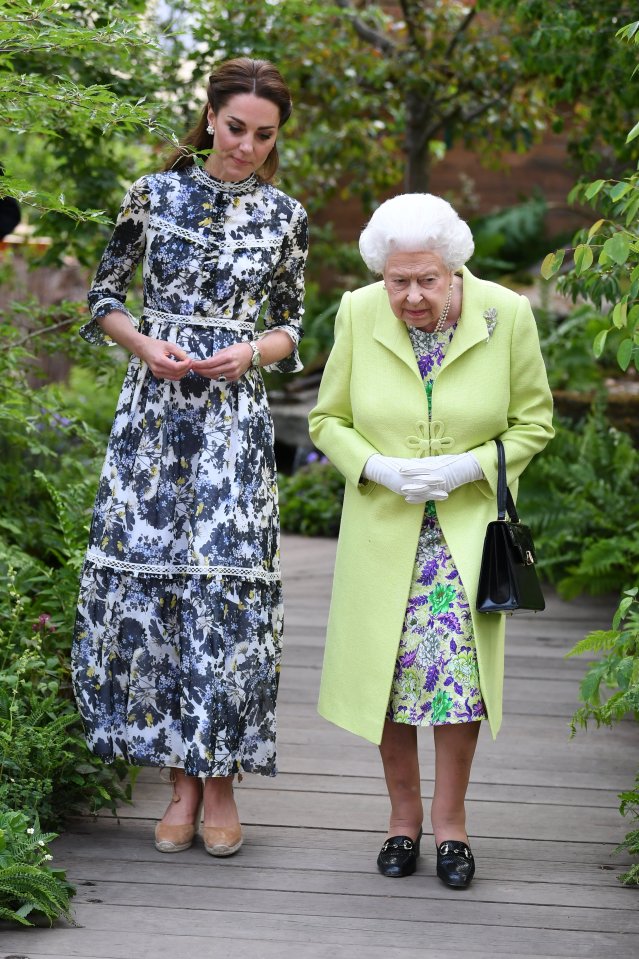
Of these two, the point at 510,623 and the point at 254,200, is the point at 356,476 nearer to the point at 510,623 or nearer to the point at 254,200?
the point at 254,200

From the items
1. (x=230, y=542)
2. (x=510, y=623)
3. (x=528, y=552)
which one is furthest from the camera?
(x=510, y=623)

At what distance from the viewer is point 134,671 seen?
11.4ft

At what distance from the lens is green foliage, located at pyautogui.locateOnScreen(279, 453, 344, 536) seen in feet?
27.8

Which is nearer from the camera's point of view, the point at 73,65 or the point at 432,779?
the point at 432,779

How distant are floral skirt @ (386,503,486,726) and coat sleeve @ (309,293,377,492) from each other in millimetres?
229

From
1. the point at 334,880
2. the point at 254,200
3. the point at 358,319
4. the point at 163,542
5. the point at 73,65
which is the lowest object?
the point at 334,880

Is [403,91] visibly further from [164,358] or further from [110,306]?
[164,358]

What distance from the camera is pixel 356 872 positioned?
3391 mm

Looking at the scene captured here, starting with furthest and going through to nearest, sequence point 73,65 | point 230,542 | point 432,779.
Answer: point 73,65
point 432,779
point 230,542

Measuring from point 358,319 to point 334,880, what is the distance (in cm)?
143

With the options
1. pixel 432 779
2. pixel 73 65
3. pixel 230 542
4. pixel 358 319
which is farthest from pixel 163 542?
pixel 73 65

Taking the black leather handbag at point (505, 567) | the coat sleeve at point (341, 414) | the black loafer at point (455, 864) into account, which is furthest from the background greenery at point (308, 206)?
the coat sleeve at point (341, 414)

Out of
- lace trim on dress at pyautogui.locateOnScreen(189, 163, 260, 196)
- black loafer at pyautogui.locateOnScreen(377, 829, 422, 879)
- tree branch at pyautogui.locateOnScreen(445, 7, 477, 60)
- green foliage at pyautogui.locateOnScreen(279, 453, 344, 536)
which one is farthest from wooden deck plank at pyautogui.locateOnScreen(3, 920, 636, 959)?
A: tree branch at pyautogui.locateOnScreen(445, 7, 477, 60)

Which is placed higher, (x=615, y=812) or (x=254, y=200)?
(x=254, y=200)
